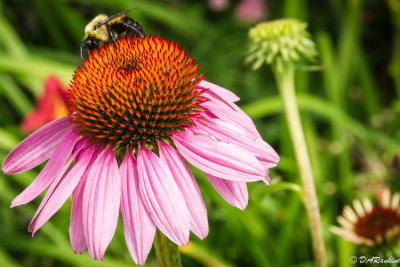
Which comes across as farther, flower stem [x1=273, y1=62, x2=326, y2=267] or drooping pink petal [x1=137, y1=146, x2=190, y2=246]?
Answer: flower stem [x1=273, y1=62, x2=326, y2=267]

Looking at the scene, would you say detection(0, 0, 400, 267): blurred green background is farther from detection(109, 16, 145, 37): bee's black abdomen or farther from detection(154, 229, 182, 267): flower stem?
detection(109, 16, 145, 37): bee's black abdomen

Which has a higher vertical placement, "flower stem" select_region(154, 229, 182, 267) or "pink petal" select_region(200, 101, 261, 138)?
"pink petal" select_region(200, 101, 261, 138)

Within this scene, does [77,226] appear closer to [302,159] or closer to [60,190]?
[60,190]

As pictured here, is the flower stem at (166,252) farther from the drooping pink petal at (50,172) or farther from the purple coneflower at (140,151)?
the drooping pink petal at (50,172)

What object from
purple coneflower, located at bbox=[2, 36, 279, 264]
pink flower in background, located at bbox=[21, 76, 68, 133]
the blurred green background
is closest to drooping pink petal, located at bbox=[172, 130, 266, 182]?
purple coneflower, located at bbox=[2, 36, 279, 264]

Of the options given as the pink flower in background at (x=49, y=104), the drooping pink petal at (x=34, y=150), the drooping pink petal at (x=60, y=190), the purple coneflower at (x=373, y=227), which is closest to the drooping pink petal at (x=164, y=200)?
the drooping pink petal at (x=60, y=190)
